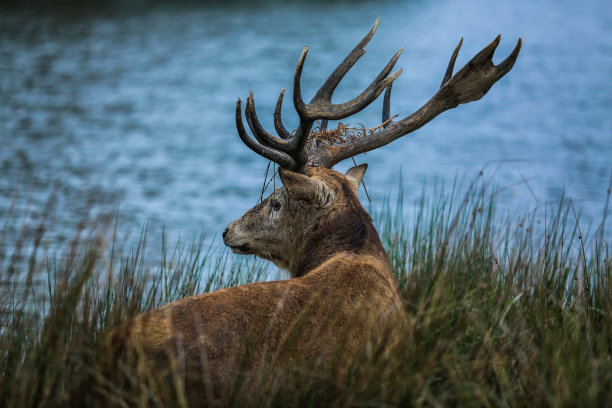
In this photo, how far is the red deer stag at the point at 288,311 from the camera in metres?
2.62

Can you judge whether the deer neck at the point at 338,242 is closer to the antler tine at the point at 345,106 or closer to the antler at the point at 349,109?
the antler at the point at 349,109

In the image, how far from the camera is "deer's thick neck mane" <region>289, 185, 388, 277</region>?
11.5ft

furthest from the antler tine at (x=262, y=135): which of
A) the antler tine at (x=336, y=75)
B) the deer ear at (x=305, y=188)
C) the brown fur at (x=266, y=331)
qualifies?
the brown fur at (x=266, y=331)

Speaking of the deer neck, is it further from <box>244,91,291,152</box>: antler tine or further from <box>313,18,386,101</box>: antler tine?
<box>313,18,386,101</box>: antler tine

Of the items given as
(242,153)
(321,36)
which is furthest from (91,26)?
(242,153)

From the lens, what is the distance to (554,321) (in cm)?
363

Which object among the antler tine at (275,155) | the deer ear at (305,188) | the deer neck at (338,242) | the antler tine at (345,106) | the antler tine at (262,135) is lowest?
the deer neck at (338,242)

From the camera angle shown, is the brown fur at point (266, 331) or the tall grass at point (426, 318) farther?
the tall grass at point (426, 318)

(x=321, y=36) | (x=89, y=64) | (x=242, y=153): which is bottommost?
(x=242, y=153)

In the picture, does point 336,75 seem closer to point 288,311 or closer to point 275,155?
point 275,155

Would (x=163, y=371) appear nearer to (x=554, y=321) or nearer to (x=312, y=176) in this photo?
(x=312, y=176)

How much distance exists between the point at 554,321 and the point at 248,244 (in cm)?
Answer: 152

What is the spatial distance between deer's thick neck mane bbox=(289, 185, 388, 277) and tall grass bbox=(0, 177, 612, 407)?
36 cm

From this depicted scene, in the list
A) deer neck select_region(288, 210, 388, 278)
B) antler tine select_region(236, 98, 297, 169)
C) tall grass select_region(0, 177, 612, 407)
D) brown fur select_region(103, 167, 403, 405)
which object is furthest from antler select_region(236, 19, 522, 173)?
brown fur select_region(103, 167, 403, 405)
